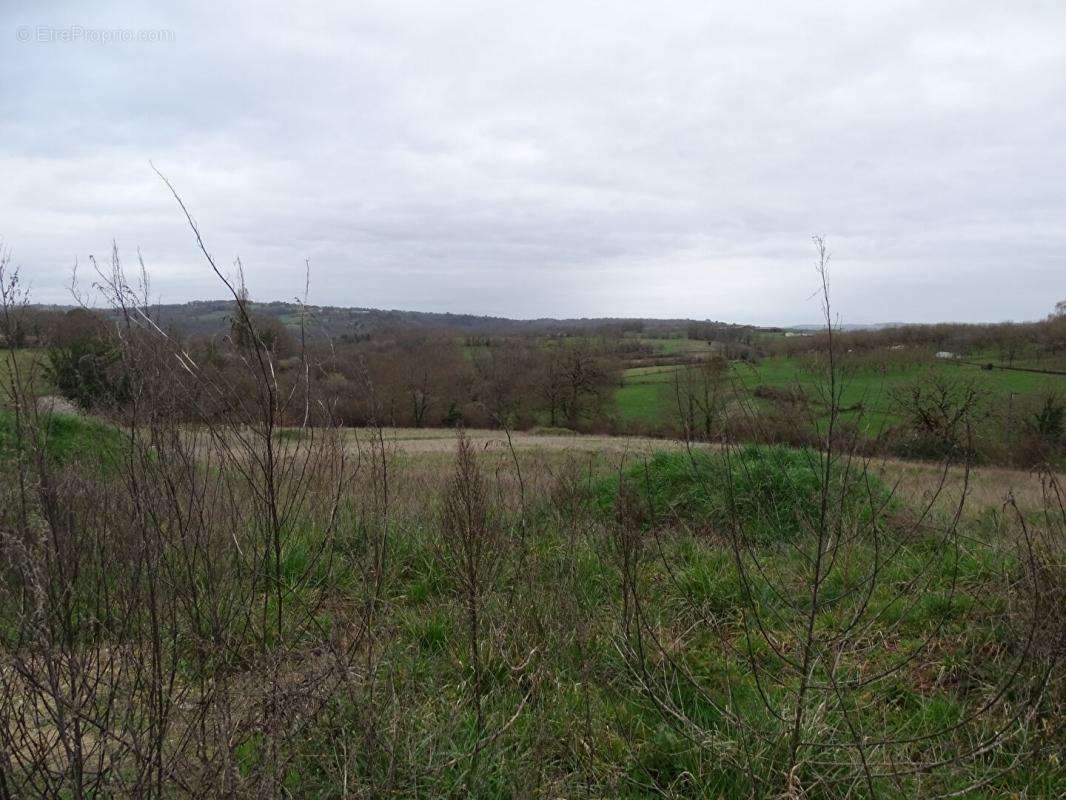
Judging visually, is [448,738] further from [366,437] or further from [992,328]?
[992,328]

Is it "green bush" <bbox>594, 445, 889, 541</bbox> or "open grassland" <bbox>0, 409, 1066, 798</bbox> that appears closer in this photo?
"open grassland" <bbox>0, 409, 1066, 798</bbox>

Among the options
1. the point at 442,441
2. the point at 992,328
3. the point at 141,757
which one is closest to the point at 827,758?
the point at 141,757

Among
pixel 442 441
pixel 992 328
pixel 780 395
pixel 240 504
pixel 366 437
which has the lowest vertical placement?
pixel 442 441

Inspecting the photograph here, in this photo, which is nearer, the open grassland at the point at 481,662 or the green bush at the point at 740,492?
the open grassland at the point at 481,662

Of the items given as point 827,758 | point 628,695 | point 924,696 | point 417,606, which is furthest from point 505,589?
point 924,696

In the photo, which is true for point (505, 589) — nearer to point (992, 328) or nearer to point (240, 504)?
point (240, 504)

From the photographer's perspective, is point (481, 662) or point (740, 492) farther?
point (740, 492)

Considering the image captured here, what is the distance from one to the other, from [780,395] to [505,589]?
2346 mm

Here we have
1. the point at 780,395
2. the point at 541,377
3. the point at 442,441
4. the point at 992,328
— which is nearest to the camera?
the point at 780,395

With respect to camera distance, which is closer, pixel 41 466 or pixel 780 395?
pixel 41 466

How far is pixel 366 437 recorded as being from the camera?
4.80 meters

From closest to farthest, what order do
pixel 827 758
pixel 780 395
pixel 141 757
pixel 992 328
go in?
Answer: pixel 141 757 → pixel 827 758 → pixel 780 395 → pixel 992 328

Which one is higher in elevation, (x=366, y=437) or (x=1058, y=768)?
(x=366, y=437)

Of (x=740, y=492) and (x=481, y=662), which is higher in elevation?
(x=740, y=492)
